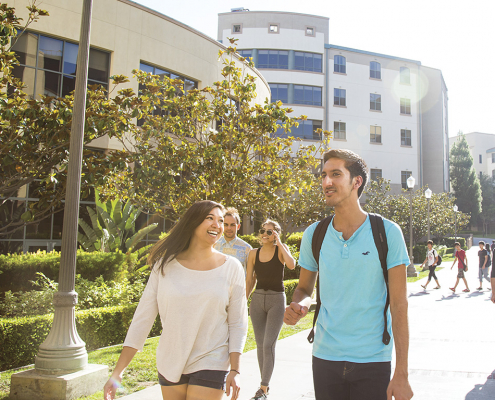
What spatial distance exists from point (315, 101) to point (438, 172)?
19.1m

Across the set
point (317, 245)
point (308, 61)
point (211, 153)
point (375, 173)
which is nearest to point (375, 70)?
point (308, 61)

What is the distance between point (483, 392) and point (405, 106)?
47533 millimetres

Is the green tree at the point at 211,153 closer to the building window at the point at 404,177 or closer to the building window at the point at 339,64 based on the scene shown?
the building window at the point at 339,64

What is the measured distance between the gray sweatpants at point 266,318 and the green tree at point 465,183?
7487cm

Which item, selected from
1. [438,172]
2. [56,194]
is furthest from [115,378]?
[438,172]

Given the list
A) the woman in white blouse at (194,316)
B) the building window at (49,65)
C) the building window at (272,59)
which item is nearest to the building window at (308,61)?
the building window at (272,59)

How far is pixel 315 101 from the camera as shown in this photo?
44500 mm

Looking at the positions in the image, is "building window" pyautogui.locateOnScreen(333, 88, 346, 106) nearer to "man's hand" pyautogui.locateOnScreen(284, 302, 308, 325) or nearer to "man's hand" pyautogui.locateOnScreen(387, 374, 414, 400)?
"man's hand" pyautogui.locateOnScreen(284, 302, 308, 325)

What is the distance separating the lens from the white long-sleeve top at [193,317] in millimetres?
2982

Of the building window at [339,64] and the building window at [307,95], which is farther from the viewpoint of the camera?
the building window at [339,64]

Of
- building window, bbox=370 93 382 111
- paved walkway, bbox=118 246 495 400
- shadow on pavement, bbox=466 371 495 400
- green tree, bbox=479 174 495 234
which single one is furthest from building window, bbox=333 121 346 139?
green tree, bbox=479 174 495 234

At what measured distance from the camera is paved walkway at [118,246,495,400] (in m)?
5.59

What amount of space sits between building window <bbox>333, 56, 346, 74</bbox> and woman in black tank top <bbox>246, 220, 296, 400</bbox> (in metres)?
42.3

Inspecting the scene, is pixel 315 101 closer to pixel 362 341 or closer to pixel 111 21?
pixel 111 21
